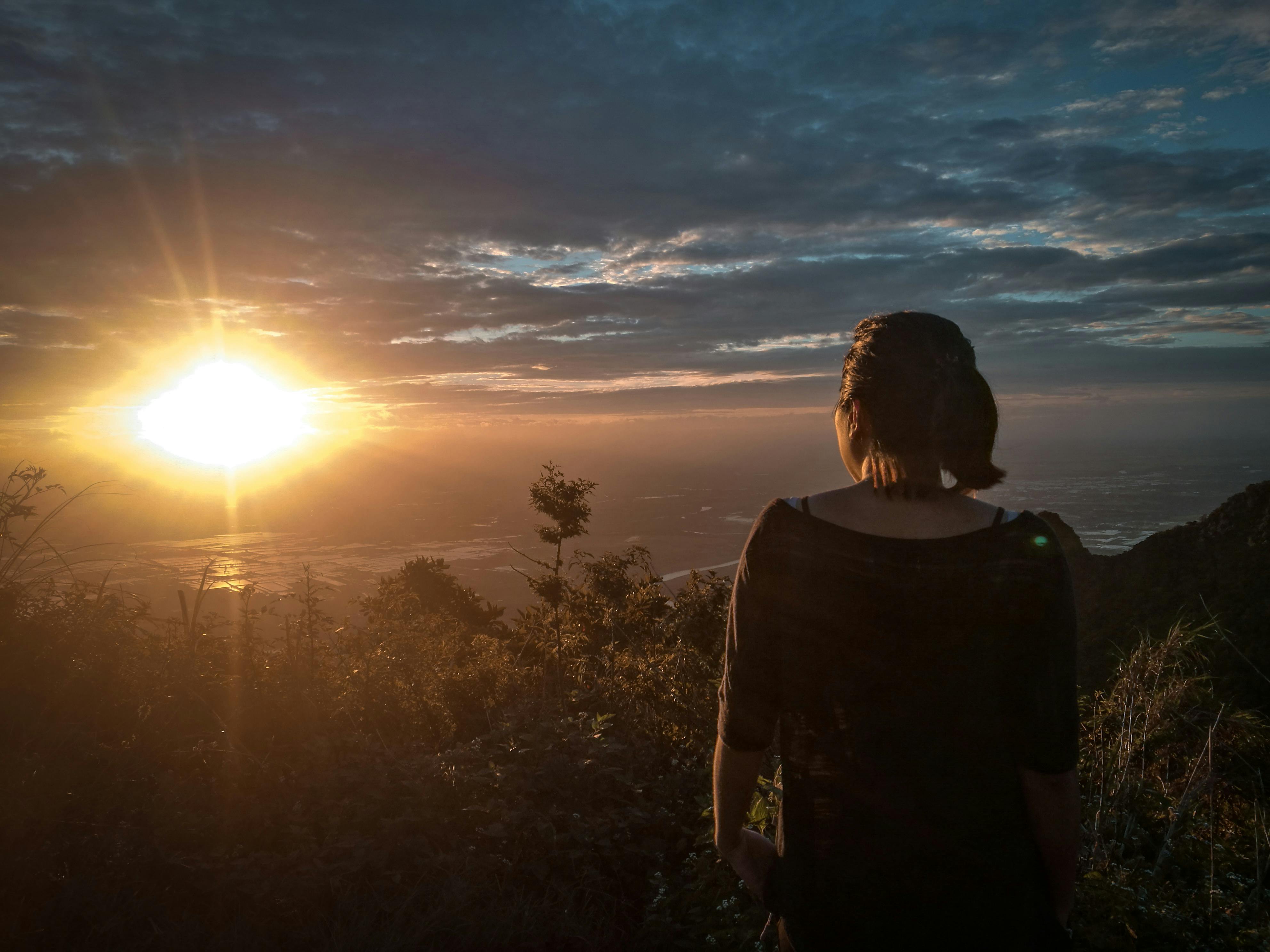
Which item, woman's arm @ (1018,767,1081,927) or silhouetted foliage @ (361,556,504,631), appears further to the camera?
silhouetted foliage @ (361,556,504,631)

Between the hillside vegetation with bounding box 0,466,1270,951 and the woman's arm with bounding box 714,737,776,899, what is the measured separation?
1.47 m

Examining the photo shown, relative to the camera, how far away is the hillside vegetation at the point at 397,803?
287cm

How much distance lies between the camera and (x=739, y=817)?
1.58 meters

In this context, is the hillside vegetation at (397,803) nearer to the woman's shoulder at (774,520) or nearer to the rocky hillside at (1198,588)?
the rocky hillside at (1198,588)

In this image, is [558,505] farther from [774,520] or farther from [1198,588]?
[774,520]

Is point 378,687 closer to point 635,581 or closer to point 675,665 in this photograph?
point 675,665

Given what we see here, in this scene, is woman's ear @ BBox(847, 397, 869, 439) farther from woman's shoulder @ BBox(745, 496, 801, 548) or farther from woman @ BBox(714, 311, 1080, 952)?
woman's shoulder @ BBox(745, 496, 801, 548)

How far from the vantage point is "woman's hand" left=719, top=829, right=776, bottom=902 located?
1.64 metres

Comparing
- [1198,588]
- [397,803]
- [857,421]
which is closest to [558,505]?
[397,803]

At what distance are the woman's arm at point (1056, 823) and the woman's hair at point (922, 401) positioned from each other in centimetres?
57

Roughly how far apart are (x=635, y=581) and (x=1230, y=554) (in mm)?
6896

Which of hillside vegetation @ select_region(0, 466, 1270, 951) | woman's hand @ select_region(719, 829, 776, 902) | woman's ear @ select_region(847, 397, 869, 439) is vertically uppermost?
woman's ear @ select_region(847, 397, 869, 439)

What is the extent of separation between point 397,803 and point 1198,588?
7223 mm

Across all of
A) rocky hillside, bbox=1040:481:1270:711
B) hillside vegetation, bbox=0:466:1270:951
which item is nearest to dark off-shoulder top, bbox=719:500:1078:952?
hillside vegetation, bbox=0:466:1270:951
